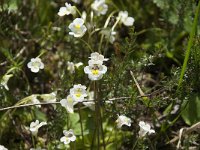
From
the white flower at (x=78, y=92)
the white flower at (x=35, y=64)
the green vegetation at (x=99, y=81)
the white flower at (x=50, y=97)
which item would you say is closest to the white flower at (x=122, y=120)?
the green vegetation at (x=99, y=81)

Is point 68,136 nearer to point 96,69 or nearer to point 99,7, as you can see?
point 96,69

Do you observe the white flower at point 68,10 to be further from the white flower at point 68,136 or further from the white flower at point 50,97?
the white flower at point 68,136

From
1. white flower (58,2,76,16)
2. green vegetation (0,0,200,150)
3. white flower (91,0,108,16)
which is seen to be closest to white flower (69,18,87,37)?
green vegetation (0,0,200,150)

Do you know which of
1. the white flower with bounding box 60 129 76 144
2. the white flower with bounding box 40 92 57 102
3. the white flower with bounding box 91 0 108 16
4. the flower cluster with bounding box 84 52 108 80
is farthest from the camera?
the white flower with bounding box 91 0 108 16

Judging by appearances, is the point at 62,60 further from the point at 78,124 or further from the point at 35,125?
the point at 35,125

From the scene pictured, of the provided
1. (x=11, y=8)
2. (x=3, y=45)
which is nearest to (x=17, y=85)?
(x=3, y=45)

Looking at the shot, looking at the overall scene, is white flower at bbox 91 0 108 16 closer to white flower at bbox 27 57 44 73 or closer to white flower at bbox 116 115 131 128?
white flower at bbox 27 57 44 73

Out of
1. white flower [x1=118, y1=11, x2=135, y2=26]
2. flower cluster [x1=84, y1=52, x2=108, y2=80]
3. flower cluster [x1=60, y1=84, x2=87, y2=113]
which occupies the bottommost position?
flower cluster [x1=60, y1=84, x2=87, y2=113]

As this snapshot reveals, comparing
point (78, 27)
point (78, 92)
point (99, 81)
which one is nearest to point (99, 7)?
point (78, 27)

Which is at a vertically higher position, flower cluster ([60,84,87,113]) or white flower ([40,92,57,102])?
white flower ([40,92,57,102])
